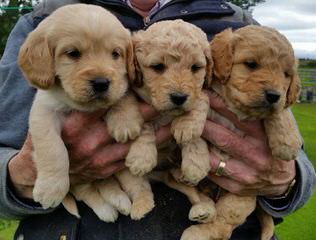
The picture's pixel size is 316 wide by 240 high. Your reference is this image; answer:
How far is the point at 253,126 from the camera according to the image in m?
3.17

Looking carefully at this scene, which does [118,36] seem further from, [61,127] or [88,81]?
[61,127]

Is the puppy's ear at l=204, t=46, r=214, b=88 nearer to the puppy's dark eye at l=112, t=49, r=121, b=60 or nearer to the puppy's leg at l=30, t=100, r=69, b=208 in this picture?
the puppy's dark eye at l=112, t=49, r=121, b=60

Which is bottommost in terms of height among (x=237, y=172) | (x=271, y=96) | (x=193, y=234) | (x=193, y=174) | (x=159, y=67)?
(x=193, y=234)

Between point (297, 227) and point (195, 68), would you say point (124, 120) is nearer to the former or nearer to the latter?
point (195, 68)

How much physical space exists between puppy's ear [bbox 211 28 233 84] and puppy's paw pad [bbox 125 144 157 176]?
0.55 metres

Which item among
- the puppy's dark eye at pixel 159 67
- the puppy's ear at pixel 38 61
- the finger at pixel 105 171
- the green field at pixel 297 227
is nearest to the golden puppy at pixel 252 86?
the puppy's dark eye at pixel 159 67

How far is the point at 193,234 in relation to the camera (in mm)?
3107

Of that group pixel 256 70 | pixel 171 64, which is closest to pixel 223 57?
pixel 256 70

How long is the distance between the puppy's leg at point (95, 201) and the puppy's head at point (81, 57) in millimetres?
532

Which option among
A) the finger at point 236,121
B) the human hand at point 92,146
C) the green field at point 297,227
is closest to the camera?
the human hand at point 92,146

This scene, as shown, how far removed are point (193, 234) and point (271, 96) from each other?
87 cm

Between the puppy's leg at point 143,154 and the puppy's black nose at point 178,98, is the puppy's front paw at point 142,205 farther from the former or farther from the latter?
the puppy's black nose at point 178,98

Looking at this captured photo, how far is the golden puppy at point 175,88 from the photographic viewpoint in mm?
2904

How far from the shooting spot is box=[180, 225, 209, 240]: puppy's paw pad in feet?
10.1
